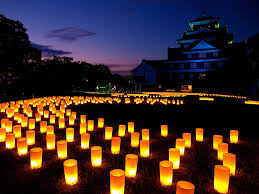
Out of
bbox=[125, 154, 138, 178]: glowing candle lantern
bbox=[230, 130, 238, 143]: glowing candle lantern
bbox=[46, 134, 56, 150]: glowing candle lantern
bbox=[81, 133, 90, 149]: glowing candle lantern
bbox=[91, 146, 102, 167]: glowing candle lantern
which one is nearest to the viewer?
bbox=[125, 154, 138, 178]: glowing candle lantern

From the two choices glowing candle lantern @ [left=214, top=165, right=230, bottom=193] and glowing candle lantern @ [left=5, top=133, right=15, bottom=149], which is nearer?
glowing candle lantern @ [left=214, top=165, right=230, bottom=193]

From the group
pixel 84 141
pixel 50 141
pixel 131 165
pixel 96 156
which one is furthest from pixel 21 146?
pixel 131 165

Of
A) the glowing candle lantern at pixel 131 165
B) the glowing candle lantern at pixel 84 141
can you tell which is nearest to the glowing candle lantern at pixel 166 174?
the glowing candle lantern at pixel 131 165

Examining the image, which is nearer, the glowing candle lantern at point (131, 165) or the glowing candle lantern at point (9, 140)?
the glowing candle lantern at point (131, 165)

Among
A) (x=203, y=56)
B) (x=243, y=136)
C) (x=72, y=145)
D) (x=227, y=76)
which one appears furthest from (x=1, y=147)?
(x=203, y=56)

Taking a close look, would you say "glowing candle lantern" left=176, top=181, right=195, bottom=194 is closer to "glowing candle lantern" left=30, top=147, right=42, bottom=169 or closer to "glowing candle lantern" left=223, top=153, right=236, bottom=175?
"glowing candle lantern" left=223, top=153, right=236, bottom=175

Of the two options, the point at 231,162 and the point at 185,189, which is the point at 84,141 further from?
the point at 231,162

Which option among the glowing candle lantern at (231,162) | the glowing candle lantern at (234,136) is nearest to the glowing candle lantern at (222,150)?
the glowing candle lantern at (231,162)

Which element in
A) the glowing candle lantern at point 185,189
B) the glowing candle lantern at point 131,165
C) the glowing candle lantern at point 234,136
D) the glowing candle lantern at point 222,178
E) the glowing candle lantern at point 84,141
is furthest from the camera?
the glowing candle lantern at point 234,136

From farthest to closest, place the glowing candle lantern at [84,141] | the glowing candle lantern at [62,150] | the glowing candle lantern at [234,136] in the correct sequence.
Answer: the glowing candle lantern at [234,136]
the glowing candle lantern at [84,141]
the glowing candle lantern at [62,150]

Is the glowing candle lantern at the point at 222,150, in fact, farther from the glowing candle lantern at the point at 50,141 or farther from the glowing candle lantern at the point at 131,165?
the glowing candle lantern at the point at 50,141

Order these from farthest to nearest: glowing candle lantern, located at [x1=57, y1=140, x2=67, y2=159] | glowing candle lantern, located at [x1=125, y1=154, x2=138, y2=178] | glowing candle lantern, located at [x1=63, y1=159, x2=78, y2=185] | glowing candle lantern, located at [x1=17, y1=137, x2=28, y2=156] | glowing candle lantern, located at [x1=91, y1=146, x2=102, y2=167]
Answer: glowing candle lantern, located at [x1=17, y1=137, x2=28, y2=156] < glowing candle lantern, located at [x1=57, y1=140, x2=67, y2=159] < glowing candle lantern, located at [x1=91, y1=146, x2=102, y2=167] < glowing candle lantern, located at [x1=125, y1=154, x2=138, y2=178] < glowing candle lantern, located at [x1=63, y1=159, x2=78, y2=185]

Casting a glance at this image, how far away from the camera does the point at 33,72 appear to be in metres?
18.0

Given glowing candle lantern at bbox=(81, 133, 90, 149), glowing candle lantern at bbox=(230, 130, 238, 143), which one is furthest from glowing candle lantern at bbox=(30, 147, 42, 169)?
glowing candle lantern at bbox=(230, 130, 238, 143)
